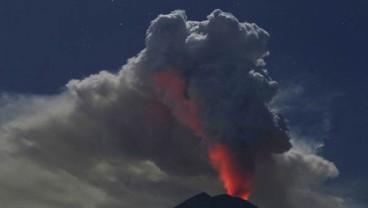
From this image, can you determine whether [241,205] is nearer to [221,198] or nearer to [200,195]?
[221,198]

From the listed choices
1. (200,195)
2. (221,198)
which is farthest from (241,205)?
(200,195)

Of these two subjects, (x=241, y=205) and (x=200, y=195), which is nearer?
(x=241, y=205)

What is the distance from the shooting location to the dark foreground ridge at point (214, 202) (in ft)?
530

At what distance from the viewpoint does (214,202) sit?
178 meters

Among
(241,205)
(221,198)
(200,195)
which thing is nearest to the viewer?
(241,205)

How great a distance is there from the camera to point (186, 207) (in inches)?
7224

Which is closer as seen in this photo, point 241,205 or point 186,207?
point 241,205

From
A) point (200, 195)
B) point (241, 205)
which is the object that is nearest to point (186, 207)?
point (200, 195)

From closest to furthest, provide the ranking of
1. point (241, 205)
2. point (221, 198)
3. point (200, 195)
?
point (241, 205) → point (221, 198) → point (200, 195)

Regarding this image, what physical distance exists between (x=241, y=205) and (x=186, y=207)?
28770 mm

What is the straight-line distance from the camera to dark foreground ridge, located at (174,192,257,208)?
161500 mm

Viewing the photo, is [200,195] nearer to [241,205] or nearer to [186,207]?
[186,207]

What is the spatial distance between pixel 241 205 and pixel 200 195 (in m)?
28.3

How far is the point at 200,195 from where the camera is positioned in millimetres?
187375
